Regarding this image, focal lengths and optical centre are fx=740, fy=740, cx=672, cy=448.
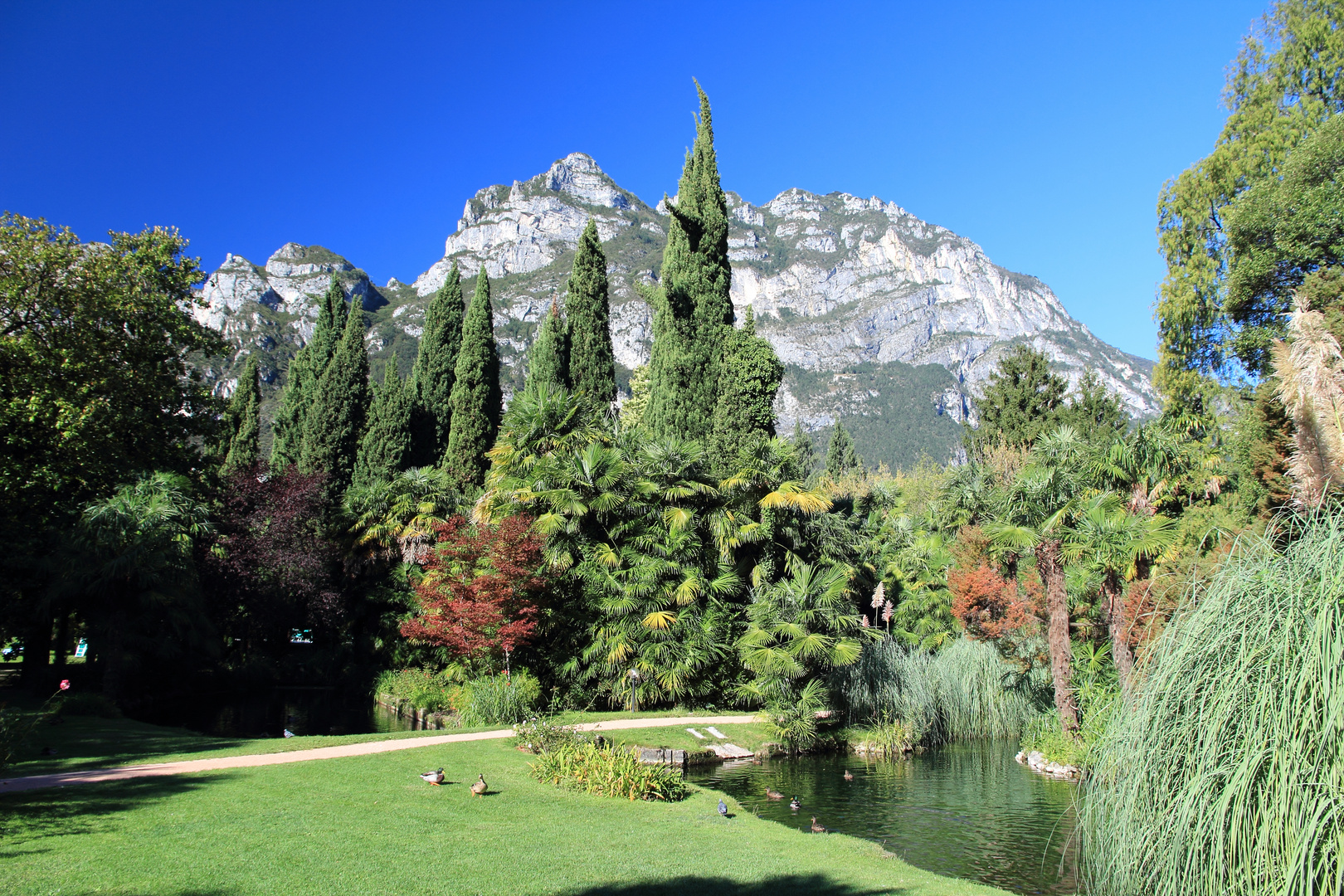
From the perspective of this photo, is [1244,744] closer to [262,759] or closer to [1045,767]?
[262,759]

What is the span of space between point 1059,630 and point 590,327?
18.4 meters

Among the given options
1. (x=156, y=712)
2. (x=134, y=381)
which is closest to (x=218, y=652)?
(x=156, y=712)

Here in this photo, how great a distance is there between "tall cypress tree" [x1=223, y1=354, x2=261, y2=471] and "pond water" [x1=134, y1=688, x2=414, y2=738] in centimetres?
1675

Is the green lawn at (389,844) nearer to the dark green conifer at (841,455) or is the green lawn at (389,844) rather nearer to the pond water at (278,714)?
the pond water at (278,714)

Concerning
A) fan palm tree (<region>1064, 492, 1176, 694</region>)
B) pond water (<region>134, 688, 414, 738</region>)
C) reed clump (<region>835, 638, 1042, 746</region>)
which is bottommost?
pond water (<region>134, 688, 414, 738</region>)

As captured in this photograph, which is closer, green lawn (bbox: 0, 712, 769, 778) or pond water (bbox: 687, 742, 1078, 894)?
pond water (bbox: 687, 742, 1078, 894)

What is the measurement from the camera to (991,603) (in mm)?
21203

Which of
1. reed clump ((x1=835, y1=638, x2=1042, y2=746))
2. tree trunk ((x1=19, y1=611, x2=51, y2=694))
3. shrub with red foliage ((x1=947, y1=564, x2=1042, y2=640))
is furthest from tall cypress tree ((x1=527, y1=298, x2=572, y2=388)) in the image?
tree trunk ((x1=19, y1=611, x2=51, y2=694))

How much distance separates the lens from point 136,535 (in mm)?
15867

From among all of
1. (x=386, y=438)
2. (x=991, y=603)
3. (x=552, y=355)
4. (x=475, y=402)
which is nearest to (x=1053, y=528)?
(x=991, y=603)

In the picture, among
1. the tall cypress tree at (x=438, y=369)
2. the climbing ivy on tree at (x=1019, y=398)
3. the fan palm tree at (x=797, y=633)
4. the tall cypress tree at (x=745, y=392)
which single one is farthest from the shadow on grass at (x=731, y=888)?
the climbing ivy on tree at (x=1019, y=398)

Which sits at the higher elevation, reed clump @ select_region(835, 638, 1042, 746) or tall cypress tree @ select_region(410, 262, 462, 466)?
tall cypress tree @ select_region(410, 262, 462, 466)

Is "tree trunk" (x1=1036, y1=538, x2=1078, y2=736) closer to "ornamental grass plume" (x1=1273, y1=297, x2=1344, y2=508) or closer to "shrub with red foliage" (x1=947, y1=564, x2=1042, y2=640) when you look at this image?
"shrub with red foliage" (x1=947, y1=564, x2=1042, y2=640)

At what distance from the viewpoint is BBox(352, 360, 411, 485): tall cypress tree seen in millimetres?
29516
